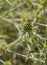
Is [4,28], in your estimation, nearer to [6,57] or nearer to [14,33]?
[14,33]

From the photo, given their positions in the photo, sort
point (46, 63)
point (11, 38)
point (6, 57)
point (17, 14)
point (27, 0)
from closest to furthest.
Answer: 1. point (46, 63)
2. point (27, 0)
3. point (6, 57)
4. point (11, 38)
5. point (17, 14)

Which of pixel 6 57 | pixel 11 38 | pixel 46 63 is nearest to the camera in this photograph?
pixel 46 63

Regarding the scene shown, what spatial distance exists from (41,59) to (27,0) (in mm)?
350

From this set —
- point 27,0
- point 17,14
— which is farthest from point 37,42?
point 17,14

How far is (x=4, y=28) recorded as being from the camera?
3230 mm

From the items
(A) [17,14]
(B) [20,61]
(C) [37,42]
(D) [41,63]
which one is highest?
(A) [17,14]

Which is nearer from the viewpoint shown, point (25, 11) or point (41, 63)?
point (41, 63)

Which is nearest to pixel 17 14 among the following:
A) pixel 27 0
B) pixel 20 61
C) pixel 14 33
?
pixel 14 33

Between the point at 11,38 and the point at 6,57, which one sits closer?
the point at 6,57

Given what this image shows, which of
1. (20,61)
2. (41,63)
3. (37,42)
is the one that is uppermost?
(37,42)

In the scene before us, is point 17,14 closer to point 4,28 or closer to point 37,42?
point 4,28

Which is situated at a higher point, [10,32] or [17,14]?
[17,14]

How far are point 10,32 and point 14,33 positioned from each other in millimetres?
62

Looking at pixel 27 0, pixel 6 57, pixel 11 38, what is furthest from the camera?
pixel 11 38
